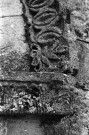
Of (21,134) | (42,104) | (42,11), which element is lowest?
(21,134)

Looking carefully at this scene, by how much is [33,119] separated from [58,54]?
45 cm

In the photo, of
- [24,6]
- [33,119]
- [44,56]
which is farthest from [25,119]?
[24,6]

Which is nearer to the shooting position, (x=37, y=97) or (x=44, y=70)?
(x=37, y=97)

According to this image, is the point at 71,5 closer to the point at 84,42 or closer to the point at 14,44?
the point at 84,42

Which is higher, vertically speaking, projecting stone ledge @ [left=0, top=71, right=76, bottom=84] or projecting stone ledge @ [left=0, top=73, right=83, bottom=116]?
projecting stone ledge @ [left=0, top=71, right=76, bottom=84]

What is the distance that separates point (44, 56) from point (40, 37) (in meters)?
0.15

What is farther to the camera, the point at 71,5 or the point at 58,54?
the point at 71,5

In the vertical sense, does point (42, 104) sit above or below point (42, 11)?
below

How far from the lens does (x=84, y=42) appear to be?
2.71m

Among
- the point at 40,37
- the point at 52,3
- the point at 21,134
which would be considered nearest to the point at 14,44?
the point at 40,37

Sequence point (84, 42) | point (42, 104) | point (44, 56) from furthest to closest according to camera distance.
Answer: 1. point (84, 42)
2. point (44, 56)
3. point (42, 104)

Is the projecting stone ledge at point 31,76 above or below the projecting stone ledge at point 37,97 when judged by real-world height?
above

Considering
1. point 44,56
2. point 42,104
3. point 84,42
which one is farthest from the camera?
point 84,42

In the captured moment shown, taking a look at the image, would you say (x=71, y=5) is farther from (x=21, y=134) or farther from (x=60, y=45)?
(x=21, y=134)
